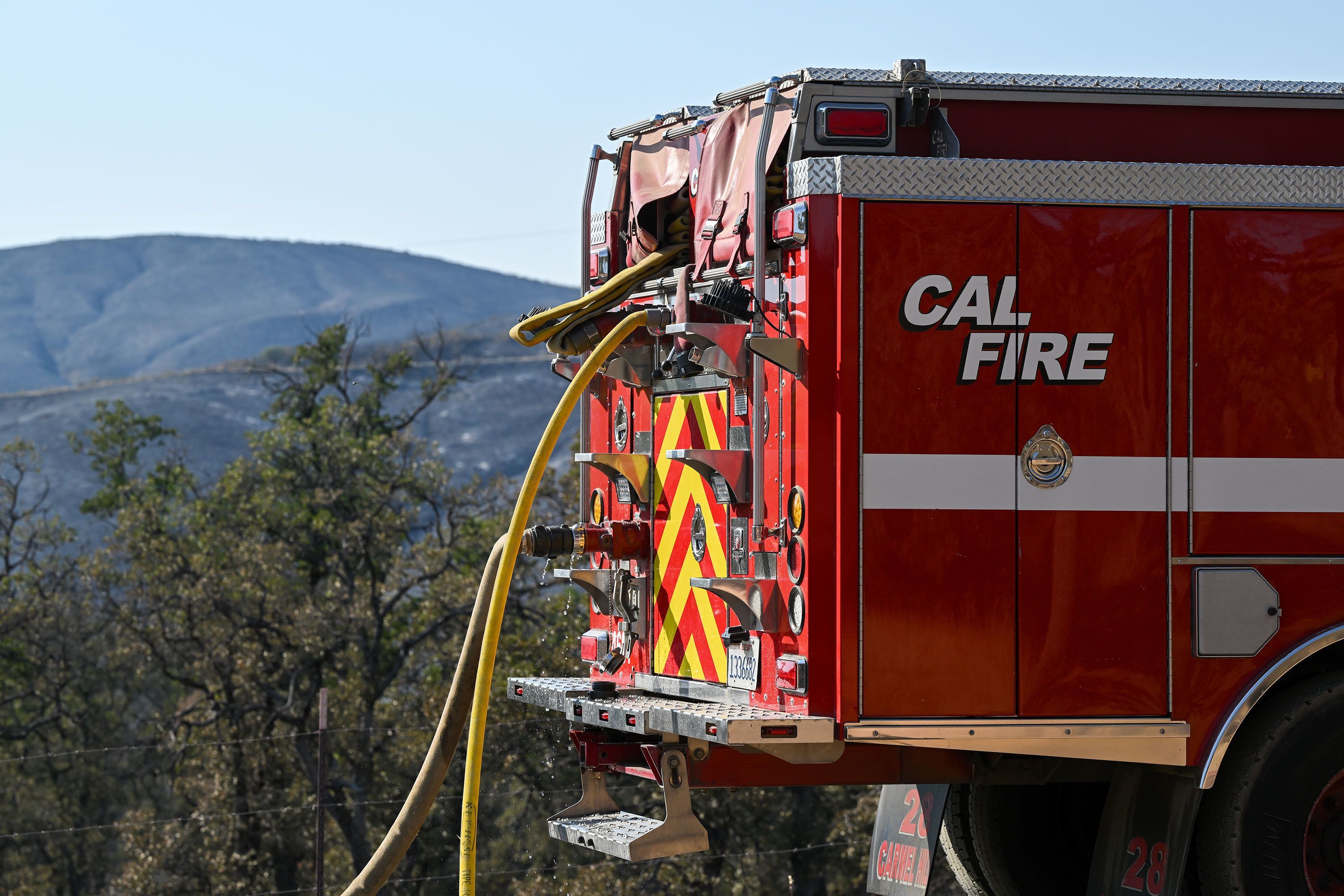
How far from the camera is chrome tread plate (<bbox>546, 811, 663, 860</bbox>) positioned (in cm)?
600

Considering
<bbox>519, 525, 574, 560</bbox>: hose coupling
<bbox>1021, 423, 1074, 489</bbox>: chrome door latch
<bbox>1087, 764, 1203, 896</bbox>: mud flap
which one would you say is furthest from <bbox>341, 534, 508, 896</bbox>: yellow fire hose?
<bbox>1087, 764, 1203, 896</bbox>: mud flap

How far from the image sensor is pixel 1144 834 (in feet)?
20.0

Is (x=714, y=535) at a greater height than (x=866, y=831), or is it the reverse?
(x=714, y=535)

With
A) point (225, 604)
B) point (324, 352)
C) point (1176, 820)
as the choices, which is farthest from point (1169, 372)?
point (324, 352)

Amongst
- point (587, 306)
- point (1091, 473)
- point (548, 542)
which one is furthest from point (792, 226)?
point (548, 542)

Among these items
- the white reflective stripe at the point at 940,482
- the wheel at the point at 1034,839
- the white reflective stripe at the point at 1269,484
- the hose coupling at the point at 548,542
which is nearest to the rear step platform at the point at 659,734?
the hose coupling at the point at 548,542

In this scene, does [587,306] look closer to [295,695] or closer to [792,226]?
[792,226]

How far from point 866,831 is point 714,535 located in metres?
17.6

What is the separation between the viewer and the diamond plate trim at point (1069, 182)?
5.61 meters

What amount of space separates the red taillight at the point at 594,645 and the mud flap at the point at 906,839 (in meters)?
1.37

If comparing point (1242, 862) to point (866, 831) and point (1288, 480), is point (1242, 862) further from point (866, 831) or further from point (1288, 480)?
point (866, 831)

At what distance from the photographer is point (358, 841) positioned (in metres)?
24.1

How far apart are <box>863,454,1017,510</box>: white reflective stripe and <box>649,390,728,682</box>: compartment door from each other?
83cm

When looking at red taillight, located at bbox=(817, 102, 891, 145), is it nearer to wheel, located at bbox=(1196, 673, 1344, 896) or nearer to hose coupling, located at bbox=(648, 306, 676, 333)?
hose coupling, located at bbox=(648, 306, 676, 333)
